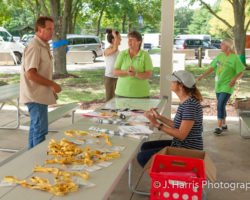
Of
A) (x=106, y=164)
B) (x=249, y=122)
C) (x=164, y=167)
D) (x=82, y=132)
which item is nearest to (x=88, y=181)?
(x=106, y=164)

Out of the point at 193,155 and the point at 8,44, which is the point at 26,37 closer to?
the point at 8,44

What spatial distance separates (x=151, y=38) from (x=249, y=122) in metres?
14.3

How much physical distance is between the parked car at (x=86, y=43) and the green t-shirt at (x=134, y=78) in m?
12.5

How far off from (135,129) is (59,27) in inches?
309

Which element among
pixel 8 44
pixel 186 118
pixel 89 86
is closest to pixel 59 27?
pixel 89 86

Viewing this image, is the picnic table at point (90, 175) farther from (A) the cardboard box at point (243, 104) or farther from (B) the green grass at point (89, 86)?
(B) the green grass at point (89, 86)

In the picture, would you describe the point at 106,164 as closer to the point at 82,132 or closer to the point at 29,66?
the point at 82,132

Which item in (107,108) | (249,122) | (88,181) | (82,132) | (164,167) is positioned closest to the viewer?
(88,181)

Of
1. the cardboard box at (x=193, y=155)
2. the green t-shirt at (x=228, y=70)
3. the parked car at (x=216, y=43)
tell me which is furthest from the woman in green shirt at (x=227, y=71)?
the parked car at (x=216, y=43)

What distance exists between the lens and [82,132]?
2.82 m

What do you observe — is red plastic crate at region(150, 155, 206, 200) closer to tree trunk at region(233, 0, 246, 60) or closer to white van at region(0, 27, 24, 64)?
tree trunk at region(233, 0, 246, 60)

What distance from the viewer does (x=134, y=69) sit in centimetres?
425

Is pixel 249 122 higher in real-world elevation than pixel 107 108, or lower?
lower

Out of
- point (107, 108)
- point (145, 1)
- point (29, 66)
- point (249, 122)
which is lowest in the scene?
point (249, 122)
